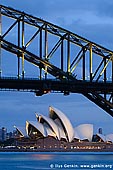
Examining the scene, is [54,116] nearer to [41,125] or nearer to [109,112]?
[41,125]

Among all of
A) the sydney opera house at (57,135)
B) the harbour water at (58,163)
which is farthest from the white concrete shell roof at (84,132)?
the harbour water at (58,163)

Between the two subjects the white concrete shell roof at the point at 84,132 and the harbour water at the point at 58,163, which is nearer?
the harbour water at the point at 58,163

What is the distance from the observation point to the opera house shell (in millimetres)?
135125

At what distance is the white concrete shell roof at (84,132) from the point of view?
154 metres

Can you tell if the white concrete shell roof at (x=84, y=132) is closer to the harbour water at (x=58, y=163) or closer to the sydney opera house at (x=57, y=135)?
the sydney opera house at (x=57, y=135)

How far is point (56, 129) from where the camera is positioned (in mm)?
137750

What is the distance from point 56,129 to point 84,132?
22.7m

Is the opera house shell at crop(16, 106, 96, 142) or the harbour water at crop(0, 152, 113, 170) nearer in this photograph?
the harbour water at crop(0, 152, 113, 170)

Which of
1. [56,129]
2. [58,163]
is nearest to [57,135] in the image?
[56,129]

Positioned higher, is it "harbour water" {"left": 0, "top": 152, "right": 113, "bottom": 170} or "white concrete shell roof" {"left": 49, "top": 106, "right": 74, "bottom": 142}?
"white concrete shell roof" {"left": 49, "top": 106, "right": 74, "bottom": 142}

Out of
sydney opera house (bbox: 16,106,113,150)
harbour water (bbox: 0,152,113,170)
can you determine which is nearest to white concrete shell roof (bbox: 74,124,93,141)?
sydney opera house (bbox: 16,106,113,150)

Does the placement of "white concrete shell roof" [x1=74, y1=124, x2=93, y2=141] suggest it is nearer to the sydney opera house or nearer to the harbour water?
the sydney opera house

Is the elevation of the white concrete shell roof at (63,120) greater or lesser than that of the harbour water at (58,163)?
greater

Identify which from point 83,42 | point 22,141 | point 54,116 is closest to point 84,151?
point 22,141
